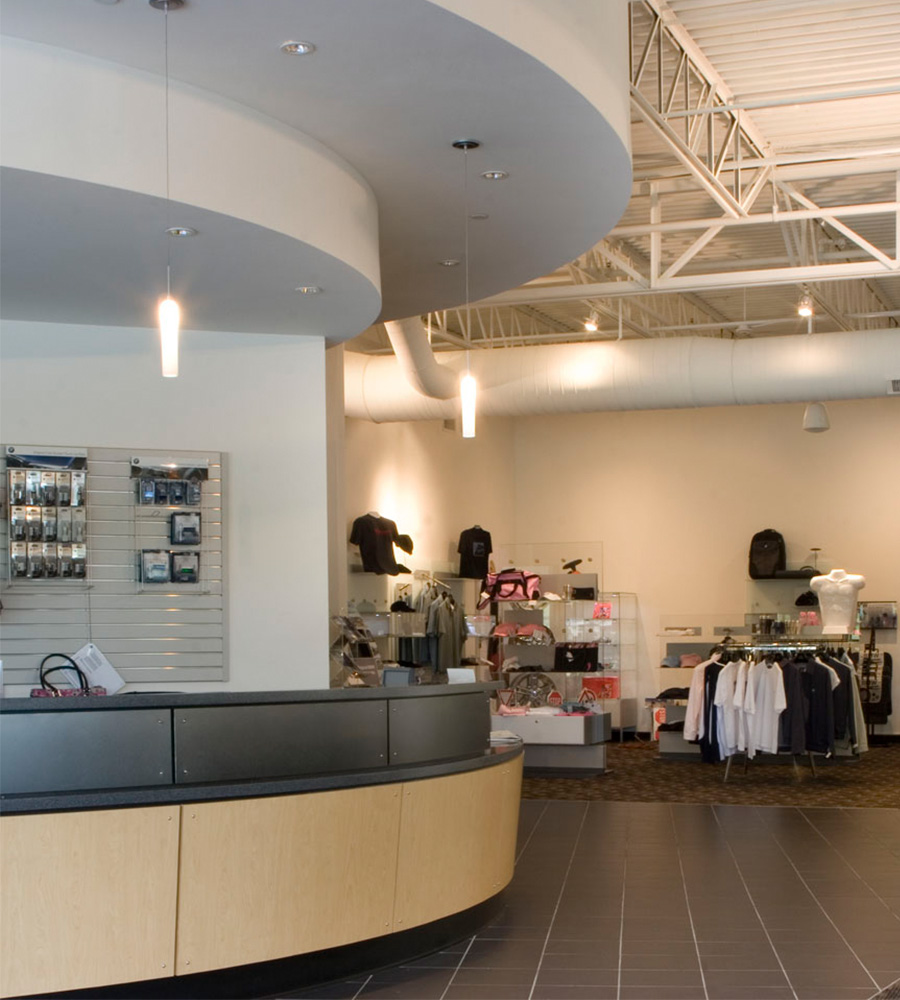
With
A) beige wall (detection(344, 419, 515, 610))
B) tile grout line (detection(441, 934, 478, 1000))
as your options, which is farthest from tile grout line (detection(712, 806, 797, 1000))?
beige wall (detection(344, 419, 515, 610))

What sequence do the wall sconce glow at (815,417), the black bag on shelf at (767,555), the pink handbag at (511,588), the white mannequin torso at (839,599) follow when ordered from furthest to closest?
the black bag on shelf at (767,555), the pink handbag at (511,588), the white mannequin torso at (839,599), the wall sconce glow at (815,417)

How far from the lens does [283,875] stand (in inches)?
194

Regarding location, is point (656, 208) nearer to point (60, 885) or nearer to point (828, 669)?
point (828, 669)

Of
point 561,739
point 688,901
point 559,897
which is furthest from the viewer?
point 561,739

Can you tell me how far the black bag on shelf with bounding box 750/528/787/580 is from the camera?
15930mm

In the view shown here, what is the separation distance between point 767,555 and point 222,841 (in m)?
12.1

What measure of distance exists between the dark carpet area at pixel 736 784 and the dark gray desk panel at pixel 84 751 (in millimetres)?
5925

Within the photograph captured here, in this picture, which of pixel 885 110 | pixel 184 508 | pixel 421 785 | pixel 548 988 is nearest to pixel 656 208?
pixel 885 110

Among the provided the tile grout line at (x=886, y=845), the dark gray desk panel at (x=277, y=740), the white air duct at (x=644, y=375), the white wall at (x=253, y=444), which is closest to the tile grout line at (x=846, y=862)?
the tile grout line at (x=886, y=845)

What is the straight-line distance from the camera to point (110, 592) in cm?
670

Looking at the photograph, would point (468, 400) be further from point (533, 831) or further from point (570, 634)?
point (570, 634)

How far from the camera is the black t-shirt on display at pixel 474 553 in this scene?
14.8 metres

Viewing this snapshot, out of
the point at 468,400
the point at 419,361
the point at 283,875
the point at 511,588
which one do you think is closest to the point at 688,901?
the point at 283,875

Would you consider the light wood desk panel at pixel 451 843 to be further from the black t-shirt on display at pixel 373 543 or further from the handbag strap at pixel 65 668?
the black t-shirt on display at pixel 373 543
